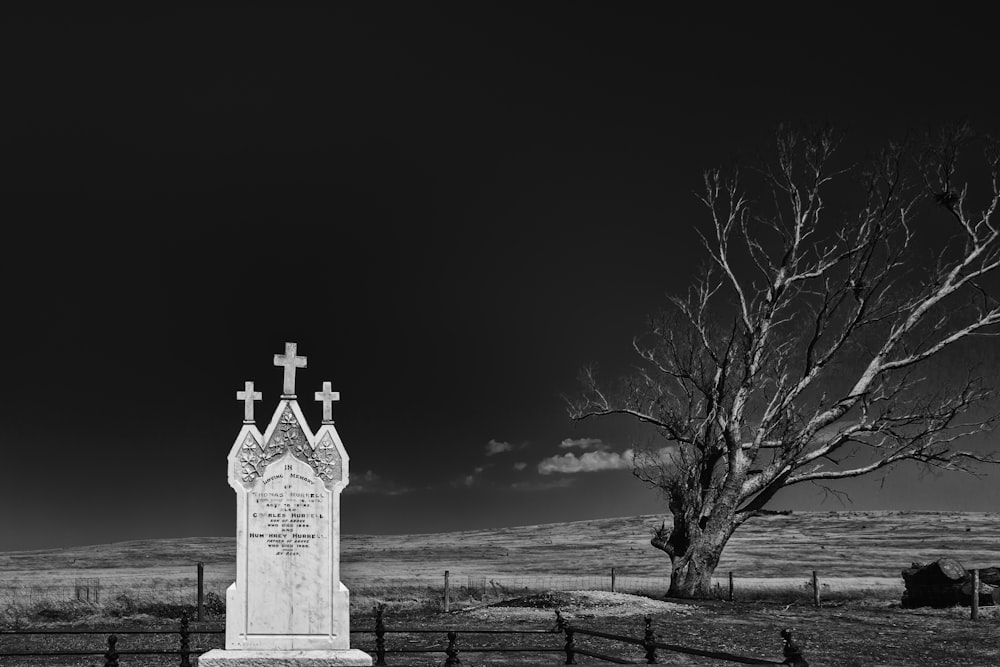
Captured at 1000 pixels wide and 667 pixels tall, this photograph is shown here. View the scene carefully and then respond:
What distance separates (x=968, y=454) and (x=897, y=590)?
11.3m

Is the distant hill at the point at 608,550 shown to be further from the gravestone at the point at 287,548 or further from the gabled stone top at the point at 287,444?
the gabled stone top at the point at 287,444

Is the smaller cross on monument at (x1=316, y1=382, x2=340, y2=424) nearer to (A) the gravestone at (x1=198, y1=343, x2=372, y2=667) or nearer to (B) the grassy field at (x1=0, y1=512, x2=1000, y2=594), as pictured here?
(A) the gravestone at (x1=198, y1=343, x2=372, y2=667)

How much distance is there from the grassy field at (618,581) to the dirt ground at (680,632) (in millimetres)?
92

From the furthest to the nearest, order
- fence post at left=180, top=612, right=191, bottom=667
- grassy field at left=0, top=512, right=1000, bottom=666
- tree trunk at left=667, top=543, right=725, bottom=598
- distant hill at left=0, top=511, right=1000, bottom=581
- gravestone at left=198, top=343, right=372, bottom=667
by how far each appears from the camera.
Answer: distant hill at left=0, top=511, right=1000, bottom=581 < tree trunk at left=667, top=543, right=725, bottom=598 < grassy field at left=0, top=512, right=1000, bottom=666 < fence post at left=180, top=612, right=191, bottom=667 < gravestone at left=198, top=343, right=372, bottom=667

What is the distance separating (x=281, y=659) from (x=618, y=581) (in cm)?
3968

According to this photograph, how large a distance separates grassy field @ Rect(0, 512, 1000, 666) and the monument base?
383cm

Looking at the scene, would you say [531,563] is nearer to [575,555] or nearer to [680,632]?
[575,555]

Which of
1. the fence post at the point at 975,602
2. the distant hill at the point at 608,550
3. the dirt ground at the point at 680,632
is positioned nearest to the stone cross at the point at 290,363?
the dirt ground at the point at 680,632

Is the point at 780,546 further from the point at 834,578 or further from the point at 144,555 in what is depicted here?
the point at 144,555

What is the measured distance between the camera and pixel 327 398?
14617 mm

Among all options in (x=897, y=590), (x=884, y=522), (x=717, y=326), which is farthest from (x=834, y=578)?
(x=884, y=522)

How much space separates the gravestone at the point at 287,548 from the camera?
13898 millimetres

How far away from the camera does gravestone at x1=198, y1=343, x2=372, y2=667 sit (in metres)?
13.9

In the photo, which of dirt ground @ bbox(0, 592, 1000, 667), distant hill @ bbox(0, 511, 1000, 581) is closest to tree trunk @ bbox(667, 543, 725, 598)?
dirt ground @ bbox(0, 592, 1000, 667)
